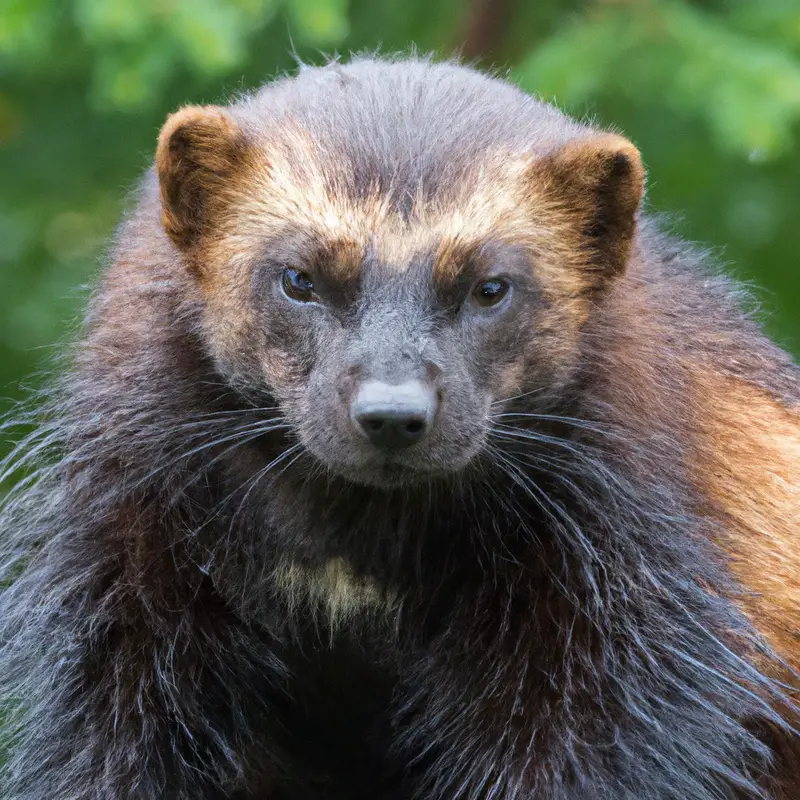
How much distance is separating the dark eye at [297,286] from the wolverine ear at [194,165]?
0.96ft

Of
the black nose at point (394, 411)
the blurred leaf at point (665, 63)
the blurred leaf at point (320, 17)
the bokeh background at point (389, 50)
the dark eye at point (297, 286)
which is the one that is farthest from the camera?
the blurred leaf at point (665, 63)

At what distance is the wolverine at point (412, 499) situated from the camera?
3.07m

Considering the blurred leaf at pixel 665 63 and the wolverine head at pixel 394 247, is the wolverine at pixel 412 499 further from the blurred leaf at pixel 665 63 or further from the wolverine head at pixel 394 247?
the blurred leaf at pixel 665 63

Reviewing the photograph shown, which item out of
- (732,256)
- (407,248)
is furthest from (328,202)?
(732,256)

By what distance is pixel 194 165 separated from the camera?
3.20m

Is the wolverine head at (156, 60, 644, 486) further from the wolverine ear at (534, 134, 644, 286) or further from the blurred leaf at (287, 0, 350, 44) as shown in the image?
the blurred leaf at (287, 0, 350, 44)

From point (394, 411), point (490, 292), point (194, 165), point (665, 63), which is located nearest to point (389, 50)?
point (665, 63)

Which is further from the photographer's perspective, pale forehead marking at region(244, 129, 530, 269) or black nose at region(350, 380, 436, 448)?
pale forehead marking at region(244, 129, 530, 269)

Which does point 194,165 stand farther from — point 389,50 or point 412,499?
point 389,50

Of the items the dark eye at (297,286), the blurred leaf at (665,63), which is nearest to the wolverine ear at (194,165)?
the dark eye at (297,286)

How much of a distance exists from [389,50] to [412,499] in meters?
2.64

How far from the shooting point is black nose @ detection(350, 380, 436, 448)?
2730 mm

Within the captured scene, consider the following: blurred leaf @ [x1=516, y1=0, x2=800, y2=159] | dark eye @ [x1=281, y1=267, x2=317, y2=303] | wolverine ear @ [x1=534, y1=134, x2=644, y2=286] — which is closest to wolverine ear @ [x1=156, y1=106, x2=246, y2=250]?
dark eye @ [x1=281, y1=267, x2=317, y2=303]

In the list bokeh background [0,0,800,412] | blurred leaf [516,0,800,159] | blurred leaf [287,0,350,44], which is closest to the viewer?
blurred leaf [287,0,350,44]
